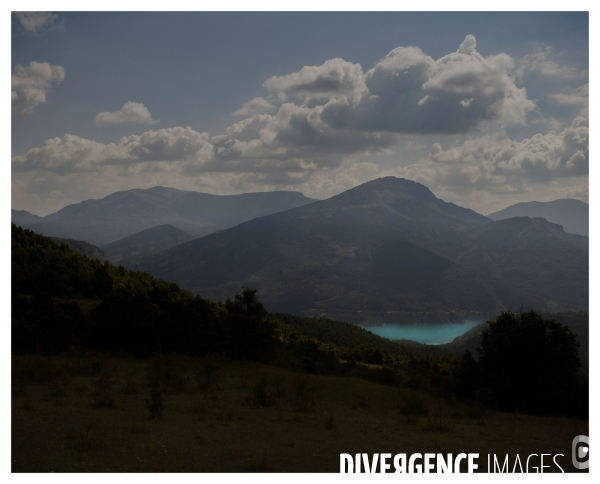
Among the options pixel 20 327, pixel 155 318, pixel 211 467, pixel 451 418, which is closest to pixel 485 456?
pixel 451 418

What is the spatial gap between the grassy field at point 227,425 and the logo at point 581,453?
271mm

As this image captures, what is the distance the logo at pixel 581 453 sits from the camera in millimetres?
10967

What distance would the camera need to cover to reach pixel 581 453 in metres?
11.9

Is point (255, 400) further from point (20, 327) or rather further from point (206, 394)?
point (20, 327)

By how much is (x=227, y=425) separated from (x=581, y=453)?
9228mm

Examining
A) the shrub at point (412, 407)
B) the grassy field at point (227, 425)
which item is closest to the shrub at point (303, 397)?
the grassy field at point (227, 425)

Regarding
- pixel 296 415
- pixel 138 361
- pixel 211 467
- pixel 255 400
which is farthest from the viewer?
pixel 138 361

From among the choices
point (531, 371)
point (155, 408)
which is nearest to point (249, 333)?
point (155, 408)

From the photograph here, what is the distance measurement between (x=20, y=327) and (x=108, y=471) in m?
19.7

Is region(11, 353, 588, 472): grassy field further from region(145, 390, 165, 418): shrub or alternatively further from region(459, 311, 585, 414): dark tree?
region(459, 311, 585, 414): dark tree

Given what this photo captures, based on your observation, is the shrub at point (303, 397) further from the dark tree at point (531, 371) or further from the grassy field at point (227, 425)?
the dark tree at point (531, 371)

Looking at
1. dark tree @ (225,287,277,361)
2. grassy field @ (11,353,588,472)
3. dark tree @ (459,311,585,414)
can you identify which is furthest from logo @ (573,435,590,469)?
dark tree @ (225,287,277,361)

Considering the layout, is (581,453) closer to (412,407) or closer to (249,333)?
(412,407)

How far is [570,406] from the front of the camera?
20.0m
